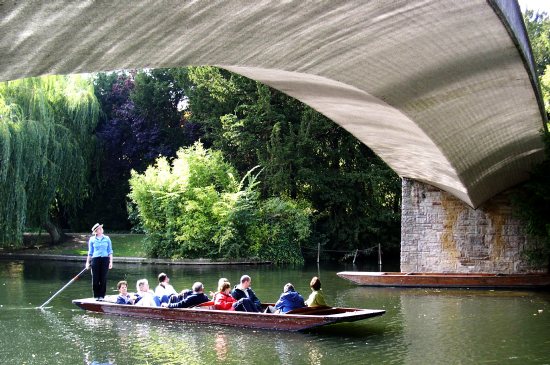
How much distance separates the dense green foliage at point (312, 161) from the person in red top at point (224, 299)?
14.3 metres

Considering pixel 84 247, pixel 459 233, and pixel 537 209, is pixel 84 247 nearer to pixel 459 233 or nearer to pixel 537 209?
pixel 459 233

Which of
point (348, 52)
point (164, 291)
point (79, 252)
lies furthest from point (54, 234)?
point (348, 52)

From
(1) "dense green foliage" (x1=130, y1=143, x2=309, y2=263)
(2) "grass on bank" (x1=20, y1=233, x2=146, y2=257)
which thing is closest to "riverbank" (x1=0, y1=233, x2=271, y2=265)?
(2) "grass on bank" (x1=20, y1=233, x2=146, y2=257)

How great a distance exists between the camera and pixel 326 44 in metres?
6.09

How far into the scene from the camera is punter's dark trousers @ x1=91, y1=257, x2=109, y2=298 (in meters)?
13.3

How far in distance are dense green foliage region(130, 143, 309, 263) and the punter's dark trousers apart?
10.7 m

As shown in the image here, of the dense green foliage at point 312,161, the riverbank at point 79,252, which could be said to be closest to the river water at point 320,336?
the riverbank at point 79,252

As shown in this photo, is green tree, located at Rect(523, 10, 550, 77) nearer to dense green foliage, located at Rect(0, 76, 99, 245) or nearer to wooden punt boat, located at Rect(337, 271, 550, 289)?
wooden punt boat, located at Rect(337, 271, 550, 289)

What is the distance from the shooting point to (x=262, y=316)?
11.3m

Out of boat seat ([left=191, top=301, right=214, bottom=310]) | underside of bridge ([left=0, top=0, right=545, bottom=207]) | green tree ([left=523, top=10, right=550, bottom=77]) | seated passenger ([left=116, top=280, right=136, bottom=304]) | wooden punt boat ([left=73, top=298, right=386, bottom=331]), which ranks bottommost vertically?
wooden punt boat ([left=73, top=298, right=386, bottom=331])

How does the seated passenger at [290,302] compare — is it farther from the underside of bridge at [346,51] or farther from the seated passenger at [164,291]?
the underside of bridge at [346,51]

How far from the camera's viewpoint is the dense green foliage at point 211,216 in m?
24.7

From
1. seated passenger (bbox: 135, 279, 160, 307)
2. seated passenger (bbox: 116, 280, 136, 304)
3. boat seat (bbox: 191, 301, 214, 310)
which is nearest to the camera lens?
boat seat (bbox: 191, 301, 214, 310)

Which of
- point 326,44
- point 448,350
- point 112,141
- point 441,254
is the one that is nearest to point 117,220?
point 112,141
